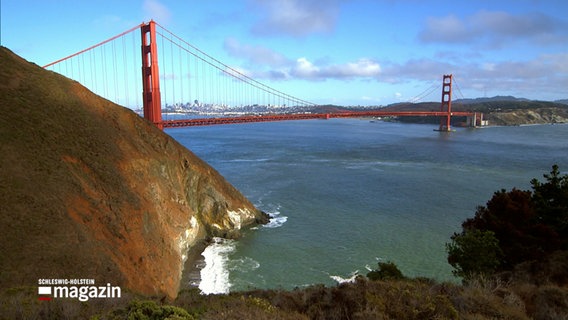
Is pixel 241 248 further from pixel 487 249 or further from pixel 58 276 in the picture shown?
pixel 487 249

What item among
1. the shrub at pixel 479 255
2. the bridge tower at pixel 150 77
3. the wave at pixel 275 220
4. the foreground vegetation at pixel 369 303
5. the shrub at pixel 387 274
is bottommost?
the wave at pixel 275 220

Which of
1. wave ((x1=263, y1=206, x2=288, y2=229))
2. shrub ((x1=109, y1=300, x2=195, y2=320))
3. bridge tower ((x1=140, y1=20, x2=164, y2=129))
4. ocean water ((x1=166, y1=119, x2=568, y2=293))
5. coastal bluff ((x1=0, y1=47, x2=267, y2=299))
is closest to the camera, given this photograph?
shrub ((x1=109, y1=300, x2=195, y2=320))

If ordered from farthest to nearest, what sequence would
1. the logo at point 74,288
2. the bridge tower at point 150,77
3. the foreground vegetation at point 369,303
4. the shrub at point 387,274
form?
the bridge tower at point 150,77, the shrub at point 387,274, the logo at point 74,288, the foreground vegetation at point 369,303

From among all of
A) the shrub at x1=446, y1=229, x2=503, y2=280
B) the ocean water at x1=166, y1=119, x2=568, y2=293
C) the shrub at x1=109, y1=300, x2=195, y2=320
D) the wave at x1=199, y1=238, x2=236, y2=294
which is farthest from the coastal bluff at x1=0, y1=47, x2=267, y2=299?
the shrub at x1=446, y1=229, x2=503, y2=280

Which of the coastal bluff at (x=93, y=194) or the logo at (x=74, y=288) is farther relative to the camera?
the coastal bluff at (x=93, y=194)

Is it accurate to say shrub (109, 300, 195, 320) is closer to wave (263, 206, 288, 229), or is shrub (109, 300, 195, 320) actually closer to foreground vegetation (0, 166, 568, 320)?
foreground vegetation (0, 166, 568, 320)

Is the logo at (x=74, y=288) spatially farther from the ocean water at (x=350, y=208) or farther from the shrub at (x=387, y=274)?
the shrub at (x=387, y=274)

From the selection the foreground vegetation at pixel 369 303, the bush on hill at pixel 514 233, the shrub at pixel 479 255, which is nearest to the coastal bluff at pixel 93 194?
the foreground vegetation at pixel 369 303
